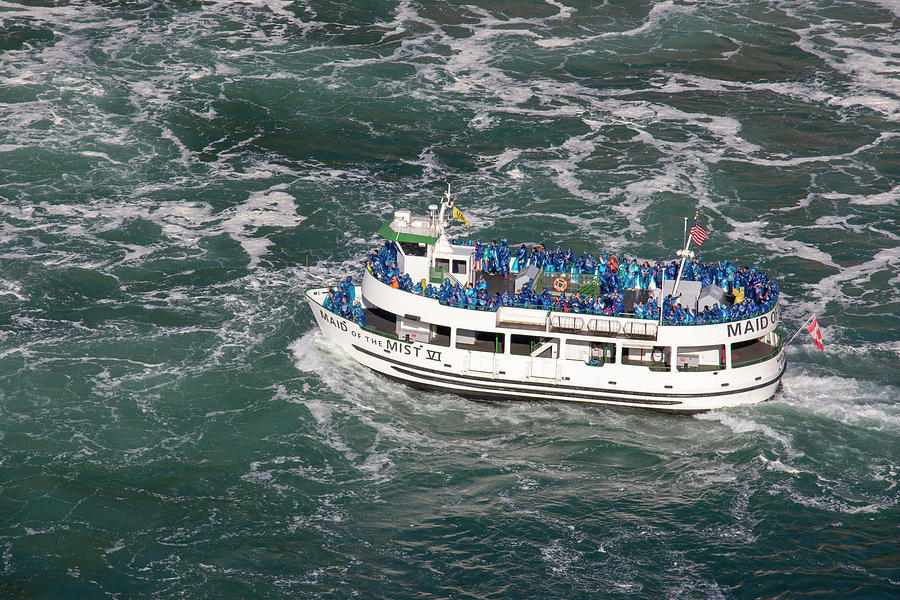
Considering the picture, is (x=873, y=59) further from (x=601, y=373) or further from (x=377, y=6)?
(x=601, y=373)

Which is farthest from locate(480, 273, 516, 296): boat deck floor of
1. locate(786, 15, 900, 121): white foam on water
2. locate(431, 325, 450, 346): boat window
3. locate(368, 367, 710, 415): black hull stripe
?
locate(786, 15, 900, 121): white foam on water

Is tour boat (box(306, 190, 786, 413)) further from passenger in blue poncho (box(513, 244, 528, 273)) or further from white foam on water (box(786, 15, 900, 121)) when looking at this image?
white foam on water (box(786, 15, 900, 121))

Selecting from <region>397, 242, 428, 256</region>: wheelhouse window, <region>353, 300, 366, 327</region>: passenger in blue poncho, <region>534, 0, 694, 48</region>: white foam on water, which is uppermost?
<region>534, 0, 694, 48</region>: white foam on water

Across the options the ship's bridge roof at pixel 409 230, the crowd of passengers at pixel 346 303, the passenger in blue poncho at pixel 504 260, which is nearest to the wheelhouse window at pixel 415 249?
the ship's bridge roof at pixel 409 230

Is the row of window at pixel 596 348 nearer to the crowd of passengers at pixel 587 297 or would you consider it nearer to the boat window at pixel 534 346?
the boat window at pixel 534 346

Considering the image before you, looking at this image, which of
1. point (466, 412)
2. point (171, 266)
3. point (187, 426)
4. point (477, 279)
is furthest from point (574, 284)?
point (171, 266)
